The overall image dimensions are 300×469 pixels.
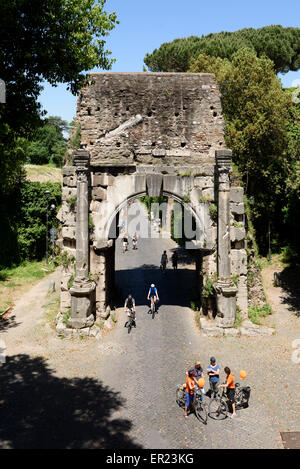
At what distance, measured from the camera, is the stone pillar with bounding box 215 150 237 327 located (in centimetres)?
1288

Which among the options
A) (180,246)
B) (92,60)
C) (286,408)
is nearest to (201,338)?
(286,408)

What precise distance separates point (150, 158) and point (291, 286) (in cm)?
996

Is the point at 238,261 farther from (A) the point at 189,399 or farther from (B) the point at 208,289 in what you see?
(A) the point at 189,399

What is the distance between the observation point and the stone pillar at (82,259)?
12859 millimetres

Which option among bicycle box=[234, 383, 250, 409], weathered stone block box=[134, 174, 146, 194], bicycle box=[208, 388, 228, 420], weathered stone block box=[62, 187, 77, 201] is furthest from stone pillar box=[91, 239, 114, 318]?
bicycle box=[234, 383, 250, 409]

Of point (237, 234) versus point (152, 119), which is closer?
point (237, 234)

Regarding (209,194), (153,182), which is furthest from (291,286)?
(153,182)

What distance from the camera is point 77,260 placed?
13219 mm

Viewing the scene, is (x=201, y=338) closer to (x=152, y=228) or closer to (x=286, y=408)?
(x=286, y=408)

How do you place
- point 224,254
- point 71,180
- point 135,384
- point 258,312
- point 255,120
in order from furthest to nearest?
point 255,120 < point 258,312 < point 71,180 < point 224,254 < point 135,384

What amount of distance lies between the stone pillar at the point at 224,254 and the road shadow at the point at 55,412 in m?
5.32

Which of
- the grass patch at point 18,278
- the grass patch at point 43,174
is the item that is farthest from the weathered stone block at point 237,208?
the grass patch at point 43,174

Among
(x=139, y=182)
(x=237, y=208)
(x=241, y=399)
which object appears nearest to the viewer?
(x=241, y=399)

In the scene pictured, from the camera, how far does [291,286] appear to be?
715 inches
